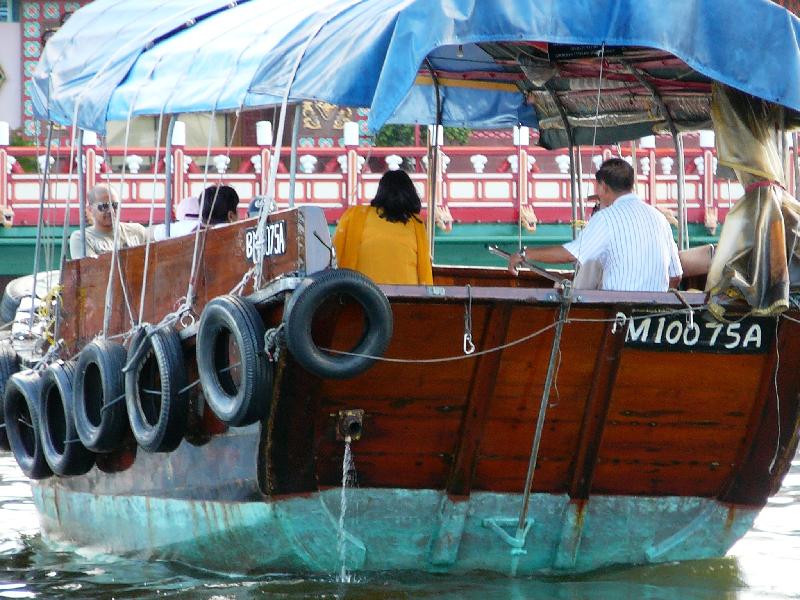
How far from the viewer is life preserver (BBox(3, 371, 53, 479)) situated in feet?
23.6

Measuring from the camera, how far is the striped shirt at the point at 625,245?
5.89 metres

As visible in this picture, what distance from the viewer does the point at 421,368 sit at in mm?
5539

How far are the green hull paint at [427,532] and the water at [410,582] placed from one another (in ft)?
0.20

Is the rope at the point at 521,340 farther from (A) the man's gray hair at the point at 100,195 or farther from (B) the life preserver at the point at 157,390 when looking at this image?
(A) the man's gray hair at the point at 100,195

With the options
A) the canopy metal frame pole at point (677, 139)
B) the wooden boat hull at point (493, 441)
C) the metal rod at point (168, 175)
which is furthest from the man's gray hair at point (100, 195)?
the canopy metal frame pole at point (677, 139)

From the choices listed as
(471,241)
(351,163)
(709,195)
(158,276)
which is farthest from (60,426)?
(709,195)

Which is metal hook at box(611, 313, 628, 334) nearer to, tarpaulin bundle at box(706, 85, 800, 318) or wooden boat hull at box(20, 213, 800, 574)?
wooden boat hull at box(20, 213, 800, 574)

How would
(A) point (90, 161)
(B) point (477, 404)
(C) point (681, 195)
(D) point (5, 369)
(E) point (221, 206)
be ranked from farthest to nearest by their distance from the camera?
(A) point (90, 161)
(D) point (5, 369)
(C) point (681, 195)
(E) point (221, 206)
(B) point (477, 404)

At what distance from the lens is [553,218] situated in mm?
16625

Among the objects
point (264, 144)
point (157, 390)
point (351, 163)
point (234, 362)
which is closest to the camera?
point (234, 362)

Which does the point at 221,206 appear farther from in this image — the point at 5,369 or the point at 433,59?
the point at 5,369

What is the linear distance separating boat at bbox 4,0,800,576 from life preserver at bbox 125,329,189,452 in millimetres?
10

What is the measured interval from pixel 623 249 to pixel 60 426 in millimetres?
2873

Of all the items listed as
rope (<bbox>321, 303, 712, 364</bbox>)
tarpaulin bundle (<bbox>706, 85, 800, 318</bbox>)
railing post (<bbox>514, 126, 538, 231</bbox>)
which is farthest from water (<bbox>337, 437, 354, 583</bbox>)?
railing post (<bbox>514, 126, 538, 231</bbox>)
